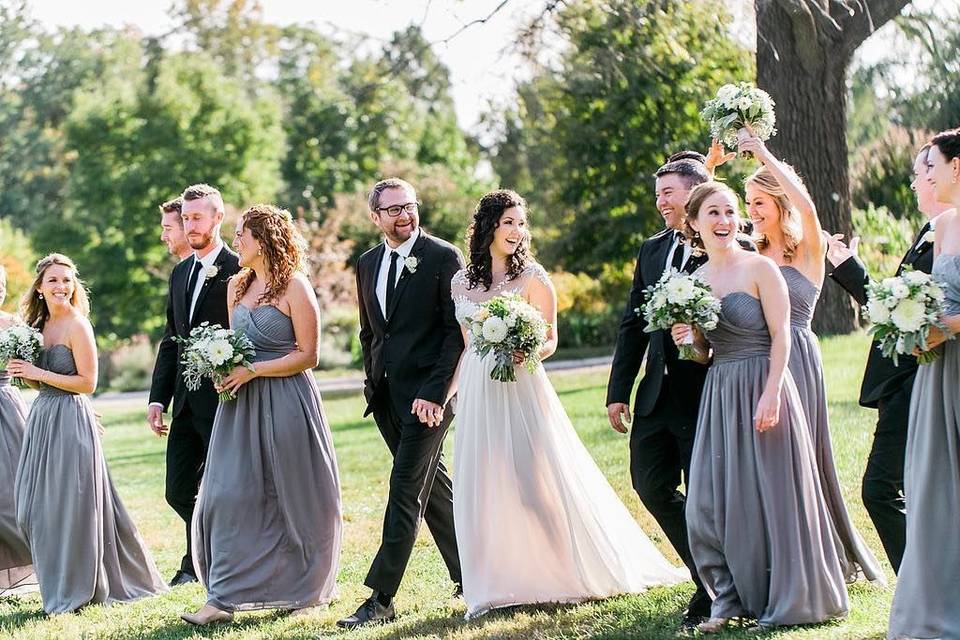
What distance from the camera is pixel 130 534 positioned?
905 centimetres

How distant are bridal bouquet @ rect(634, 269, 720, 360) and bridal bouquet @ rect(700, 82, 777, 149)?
0.92m

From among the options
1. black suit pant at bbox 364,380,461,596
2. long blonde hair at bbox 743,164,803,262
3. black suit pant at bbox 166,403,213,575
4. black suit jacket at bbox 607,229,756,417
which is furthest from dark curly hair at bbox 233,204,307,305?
long blonde hair at bbox 743,164,803,262

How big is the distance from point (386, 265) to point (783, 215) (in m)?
2.33

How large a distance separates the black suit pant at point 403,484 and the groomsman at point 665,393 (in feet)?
3.85

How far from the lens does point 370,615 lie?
744cm

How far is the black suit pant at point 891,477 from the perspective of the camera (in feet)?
21.8

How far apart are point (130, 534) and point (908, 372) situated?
17.2 feet

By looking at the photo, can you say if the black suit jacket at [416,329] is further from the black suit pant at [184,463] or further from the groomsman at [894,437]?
the groomsman at [894,437]

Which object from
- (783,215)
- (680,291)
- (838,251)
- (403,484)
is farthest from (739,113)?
(403,484)

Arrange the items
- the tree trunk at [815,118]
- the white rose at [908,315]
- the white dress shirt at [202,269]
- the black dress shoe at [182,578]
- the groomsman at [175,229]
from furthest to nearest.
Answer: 1. the tree trunk at [815,118]
2. the groomsman at [175,229]
3. the black dress shoe at [182,578]
4. the white dress shirt at [202,269]
5. the white rose at [908,315]

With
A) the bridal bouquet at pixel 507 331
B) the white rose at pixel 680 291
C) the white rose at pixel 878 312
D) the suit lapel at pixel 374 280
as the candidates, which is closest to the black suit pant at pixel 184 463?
the suit lapel at pixel 374 280

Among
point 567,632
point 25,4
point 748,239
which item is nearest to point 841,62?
point 748,239

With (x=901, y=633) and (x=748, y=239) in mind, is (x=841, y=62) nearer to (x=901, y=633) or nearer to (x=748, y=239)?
(x=748, y=239)

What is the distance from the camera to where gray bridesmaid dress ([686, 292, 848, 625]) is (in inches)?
247
